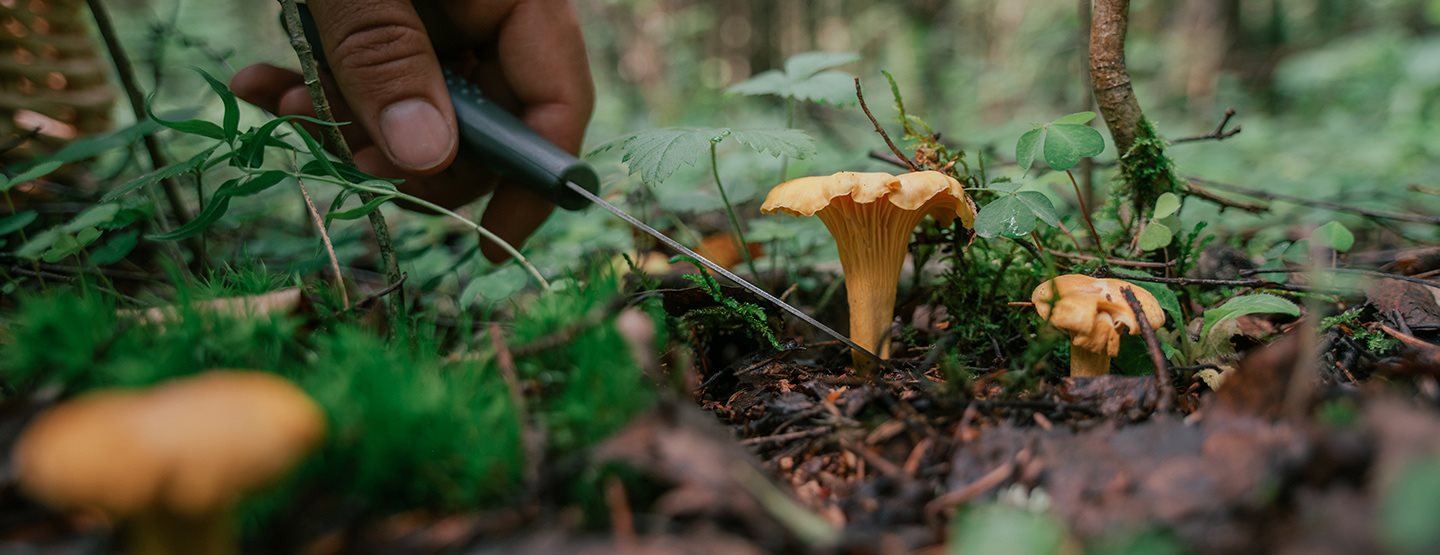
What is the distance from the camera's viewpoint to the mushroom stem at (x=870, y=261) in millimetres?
1767

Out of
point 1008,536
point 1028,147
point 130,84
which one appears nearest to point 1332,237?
point 1028,147

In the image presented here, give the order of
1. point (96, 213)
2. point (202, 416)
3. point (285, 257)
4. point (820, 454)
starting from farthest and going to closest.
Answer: point (285, 257), point (96, 213), point (820, 454), point (202, 416)

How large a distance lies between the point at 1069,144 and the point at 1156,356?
0.62 m

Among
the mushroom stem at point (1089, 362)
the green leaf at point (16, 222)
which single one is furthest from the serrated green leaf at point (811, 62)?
the green leaf at point (16, 222)

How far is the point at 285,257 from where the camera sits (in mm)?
2951

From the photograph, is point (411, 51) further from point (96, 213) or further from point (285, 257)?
point (285, 257)

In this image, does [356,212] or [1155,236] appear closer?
[356,212]

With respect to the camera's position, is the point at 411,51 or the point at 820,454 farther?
the point at 411,51

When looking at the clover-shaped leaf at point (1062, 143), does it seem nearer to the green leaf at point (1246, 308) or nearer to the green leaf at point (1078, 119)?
the green leaf at point (1078, 119)

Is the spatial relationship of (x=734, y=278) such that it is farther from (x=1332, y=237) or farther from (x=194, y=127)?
(x=1332, y=237)

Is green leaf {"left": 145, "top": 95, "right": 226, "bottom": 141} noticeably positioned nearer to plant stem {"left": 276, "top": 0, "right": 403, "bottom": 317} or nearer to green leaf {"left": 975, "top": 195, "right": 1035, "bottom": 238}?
plant stem {"left": 276, "top": 0, "right": 403, "bottom": 317}

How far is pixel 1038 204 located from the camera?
5.64 feet

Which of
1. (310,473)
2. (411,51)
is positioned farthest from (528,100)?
(310,473)

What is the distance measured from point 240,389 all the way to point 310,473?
0.70 feet
